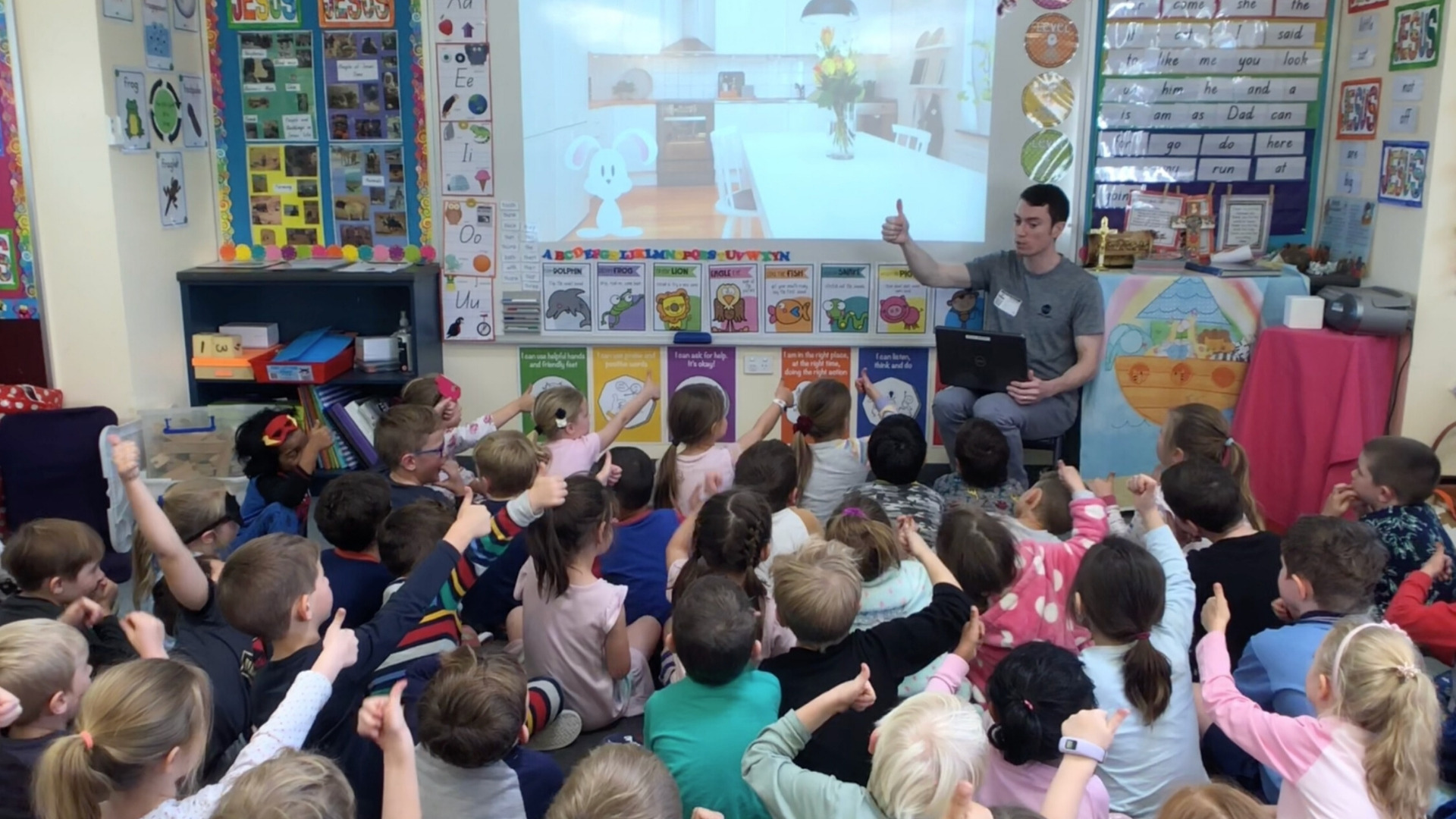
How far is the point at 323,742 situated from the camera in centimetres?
206

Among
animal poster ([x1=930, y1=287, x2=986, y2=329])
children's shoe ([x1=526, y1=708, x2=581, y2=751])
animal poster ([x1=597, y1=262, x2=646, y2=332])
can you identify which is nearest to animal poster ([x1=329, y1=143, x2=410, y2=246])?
animal poster ([x1=597, y1=262, x2=646, y2=332])

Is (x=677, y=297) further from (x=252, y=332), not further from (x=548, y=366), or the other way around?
(x=252, y=332)

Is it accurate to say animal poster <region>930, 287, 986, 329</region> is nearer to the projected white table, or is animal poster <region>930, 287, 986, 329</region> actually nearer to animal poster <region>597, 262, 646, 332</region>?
the projected white table

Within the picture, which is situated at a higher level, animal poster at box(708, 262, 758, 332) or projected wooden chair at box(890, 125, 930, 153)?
projected wooden chair at box(890, 125, 930, 153)

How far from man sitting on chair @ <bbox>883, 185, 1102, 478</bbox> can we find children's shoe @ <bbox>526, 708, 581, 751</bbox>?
2079 mm

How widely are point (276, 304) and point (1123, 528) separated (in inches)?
136

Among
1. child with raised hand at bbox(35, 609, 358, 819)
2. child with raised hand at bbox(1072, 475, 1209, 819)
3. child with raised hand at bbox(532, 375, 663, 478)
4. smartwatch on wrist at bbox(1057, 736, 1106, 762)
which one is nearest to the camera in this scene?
child with raised hand at bbox(35, 609, 358, 819)

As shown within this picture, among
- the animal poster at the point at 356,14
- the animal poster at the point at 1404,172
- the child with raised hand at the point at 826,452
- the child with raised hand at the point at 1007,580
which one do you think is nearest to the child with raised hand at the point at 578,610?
the child with raised hand at the point at 1007,580

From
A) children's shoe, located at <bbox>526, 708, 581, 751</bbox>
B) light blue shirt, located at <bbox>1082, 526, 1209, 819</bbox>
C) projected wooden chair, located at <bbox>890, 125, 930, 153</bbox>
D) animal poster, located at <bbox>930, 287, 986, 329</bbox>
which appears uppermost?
projected wooden chair, located at <bbox>890, 125, 930, 153</bbox>

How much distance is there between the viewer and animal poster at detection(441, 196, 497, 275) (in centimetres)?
467

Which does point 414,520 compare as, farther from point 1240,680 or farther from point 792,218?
point 792,218

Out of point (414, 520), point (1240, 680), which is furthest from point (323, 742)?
Answer: point (1240, 680)

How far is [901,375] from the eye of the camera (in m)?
4.78

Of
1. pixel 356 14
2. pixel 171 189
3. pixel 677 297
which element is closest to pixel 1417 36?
pixel 677 297
